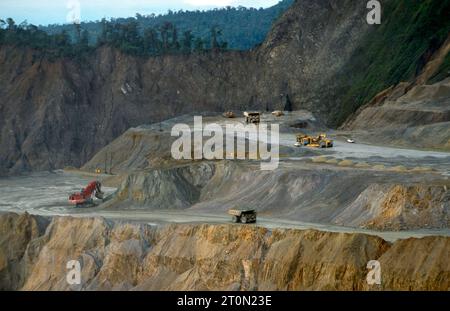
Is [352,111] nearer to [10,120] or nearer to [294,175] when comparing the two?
[10,120]

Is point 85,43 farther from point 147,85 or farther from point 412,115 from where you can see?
point 412,115

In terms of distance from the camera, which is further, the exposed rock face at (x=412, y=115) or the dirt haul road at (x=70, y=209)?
the exposed rock face at (x=412, y=115)

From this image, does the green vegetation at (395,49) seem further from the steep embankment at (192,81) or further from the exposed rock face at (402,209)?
the exposed rock face at (402,209)

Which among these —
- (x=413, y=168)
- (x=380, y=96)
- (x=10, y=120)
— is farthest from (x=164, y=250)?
(x=10, y=120)

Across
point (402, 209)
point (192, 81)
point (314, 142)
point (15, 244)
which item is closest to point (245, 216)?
point (402, 209)

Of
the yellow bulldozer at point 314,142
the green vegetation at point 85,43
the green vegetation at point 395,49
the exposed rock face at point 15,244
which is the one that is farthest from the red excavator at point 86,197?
the green vegetation at point 85,43
